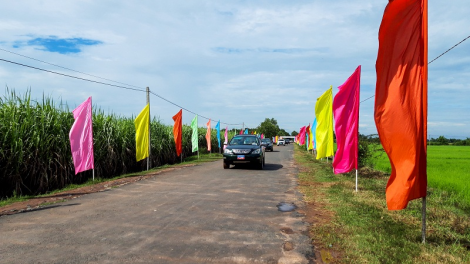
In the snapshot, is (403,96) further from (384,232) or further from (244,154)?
(244,154)

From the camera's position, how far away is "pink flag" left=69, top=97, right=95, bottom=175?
36.4 feet

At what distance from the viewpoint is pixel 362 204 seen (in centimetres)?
718

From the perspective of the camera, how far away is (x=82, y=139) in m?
11.4

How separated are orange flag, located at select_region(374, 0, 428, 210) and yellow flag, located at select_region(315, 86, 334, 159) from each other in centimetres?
739

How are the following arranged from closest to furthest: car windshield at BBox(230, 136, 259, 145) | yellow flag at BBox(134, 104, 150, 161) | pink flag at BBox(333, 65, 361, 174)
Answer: pink flag at BBox(333, 65, 361, 174), yellow flag at BBox(134, 104, 150, 161), car windshield at BBox(230, 136, 259, 145)

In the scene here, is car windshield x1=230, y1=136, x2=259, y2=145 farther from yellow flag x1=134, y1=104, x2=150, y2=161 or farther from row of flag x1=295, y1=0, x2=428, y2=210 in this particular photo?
row of flag x1=295, y1=0, x2=428, y2=210

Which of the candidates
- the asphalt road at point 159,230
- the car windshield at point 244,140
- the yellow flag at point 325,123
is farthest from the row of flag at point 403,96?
the car windshield at point 244,140

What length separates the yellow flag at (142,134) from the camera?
48.5ft

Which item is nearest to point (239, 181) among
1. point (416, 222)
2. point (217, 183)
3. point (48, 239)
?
point (217, 183)

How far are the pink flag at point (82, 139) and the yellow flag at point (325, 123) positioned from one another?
26.7ft

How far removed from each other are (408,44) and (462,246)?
2.80 metres

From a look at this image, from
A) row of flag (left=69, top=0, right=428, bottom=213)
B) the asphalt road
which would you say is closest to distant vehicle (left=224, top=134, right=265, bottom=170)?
the asphalt road

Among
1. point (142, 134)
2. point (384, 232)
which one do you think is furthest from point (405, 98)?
point (142, 134)

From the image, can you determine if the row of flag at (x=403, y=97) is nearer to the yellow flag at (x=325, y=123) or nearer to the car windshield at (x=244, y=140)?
the yellow flag at (x=325, y=123)
